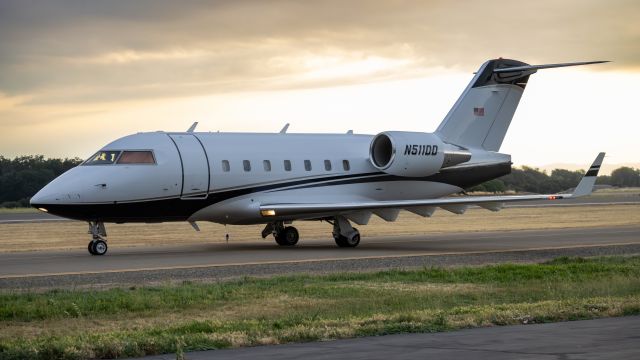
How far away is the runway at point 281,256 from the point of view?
24.2 metres

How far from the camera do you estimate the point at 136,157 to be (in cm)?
3116

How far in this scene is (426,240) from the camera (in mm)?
37594

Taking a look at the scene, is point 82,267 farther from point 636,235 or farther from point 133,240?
point 636,235

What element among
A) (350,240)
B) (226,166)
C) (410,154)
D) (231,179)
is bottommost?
(350,240)

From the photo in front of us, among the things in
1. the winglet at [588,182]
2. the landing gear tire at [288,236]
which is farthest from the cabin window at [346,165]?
the winglet at [588,182]

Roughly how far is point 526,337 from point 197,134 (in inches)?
840

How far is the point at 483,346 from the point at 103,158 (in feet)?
66.6

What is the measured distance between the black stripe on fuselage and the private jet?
0.10 feet

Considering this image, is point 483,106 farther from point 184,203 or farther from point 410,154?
point 184,203

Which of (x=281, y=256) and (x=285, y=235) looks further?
(x=285, y=235)

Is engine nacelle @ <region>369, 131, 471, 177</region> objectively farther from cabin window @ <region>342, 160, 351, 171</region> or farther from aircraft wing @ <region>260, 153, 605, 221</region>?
aircraft wing @ <region>260, 153, 605, 221</region>

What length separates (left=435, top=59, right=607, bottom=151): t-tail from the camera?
1503 inches

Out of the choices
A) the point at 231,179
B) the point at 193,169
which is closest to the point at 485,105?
the point at 231,179

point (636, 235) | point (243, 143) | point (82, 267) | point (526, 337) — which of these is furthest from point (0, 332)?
point (636, 235)
